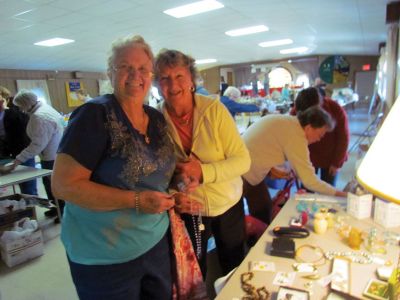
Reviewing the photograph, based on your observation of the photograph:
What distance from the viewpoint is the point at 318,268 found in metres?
1.02

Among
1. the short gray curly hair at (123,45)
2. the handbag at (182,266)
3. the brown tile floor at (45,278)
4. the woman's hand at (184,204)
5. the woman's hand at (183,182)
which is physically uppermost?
the short gray curly hair at (123,45)

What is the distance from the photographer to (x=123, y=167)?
93 cm

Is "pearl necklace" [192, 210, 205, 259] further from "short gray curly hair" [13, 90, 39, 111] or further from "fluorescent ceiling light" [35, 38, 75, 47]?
"fluorescent ceiling light" [35, 38, 75, 47]

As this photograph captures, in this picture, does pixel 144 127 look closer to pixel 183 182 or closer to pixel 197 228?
pixel 183 182

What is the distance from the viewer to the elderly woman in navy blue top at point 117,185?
87 centimetres

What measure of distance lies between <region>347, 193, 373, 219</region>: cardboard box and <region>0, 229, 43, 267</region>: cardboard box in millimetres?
2405

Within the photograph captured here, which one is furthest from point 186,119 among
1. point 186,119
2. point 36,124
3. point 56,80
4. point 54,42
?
point 56,80

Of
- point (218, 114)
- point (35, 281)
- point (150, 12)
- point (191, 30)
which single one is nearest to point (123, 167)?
point (218, 114)

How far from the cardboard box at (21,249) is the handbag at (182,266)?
1800mm

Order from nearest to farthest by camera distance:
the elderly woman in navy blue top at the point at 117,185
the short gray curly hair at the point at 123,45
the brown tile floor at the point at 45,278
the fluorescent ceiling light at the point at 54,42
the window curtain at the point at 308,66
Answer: the elderly woman in navy blue top at the point at 117,185 → the short gray curly hair at the point at 123,45 → the brown tile floor at the point at 45,278 → the fluorescent ceiling light at the point at 54,42 → the window curtain at the point at 308,66

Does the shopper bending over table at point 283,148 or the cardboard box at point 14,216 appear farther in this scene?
the cardboard box at point 14,216

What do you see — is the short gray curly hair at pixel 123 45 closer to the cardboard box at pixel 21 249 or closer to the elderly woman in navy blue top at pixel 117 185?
the elderly woman in navy blue top at pixel 117 185

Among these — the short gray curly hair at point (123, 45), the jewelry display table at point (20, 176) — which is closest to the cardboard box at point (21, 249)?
the jewelry display table at point (20, 176)

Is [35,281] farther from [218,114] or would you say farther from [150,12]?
[150,12]
